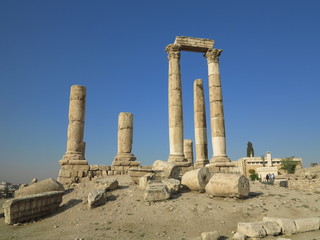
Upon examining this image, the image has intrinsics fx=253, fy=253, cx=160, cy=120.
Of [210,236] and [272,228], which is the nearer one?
[210,236]

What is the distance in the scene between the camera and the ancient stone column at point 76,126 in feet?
50.1

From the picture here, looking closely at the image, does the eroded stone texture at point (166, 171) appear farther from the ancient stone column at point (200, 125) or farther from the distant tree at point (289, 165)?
the distant tree at point (289, 165)

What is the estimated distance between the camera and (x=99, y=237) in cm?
650

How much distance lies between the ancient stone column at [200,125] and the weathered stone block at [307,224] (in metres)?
12.8

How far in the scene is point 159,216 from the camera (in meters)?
7.86

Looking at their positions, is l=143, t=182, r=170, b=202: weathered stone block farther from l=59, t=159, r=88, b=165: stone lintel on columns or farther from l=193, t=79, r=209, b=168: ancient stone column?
l=193, t=79, r=209, b=168: ancient stone column

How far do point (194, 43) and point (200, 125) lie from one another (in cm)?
637

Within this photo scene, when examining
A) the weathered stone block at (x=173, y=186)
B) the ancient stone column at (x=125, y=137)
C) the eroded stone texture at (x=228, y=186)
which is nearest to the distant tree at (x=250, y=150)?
the ancient stone column at (x=125, y=137)

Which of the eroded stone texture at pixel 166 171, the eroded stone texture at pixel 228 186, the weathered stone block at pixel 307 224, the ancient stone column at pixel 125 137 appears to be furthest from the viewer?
the ancient stone column at pixel 125 137

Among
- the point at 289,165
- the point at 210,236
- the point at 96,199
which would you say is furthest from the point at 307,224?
the point at 289,165

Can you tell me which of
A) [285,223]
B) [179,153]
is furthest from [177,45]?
[285,223]

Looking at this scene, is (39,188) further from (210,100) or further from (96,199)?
(210,100)

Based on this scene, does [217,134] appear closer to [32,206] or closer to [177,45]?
[177,45]

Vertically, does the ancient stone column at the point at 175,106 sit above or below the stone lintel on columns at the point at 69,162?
above
